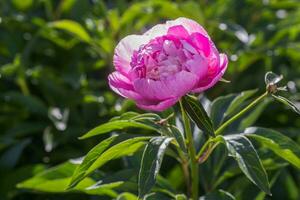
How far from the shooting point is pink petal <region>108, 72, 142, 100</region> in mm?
1150

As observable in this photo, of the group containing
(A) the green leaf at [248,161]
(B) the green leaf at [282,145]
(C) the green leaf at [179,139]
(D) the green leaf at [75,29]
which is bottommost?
(B) the green leaf at [282,145]

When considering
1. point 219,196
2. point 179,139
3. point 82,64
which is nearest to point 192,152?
point 179,139

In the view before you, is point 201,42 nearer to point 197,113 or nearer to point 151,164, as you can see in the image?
point 197,113

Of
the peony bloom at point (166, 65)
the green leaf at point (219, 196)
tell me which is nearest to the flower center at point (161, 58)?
the peony bloom at point (166, 65)

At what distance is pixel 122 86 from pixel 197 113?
138mm

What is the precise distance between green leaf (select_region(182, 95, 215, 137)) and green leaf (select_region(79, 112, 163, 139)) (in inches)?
3.9

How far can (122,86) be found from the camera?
3.86ft

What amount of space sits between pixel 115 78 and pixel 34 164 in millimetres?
790

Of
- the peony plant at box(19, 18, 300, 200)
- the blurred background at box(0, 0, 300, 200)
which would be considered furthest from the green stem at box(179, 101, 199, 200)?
the blurred background at box(0, 0, 300, 200)

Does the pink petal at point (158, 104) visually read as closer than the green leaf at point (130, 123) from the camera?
Yes

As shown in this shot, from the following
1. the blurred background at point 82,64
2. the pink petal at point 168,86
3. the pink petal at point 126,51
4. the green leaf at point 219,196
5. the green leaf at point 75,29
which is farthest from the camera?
the green leaf at point 75,29

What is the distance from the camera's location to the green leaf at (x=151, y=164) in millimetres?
1139

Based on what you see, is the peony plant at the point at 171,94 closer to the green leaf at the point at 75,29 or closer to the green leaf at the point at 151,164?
the green leaf at the point at 151,164

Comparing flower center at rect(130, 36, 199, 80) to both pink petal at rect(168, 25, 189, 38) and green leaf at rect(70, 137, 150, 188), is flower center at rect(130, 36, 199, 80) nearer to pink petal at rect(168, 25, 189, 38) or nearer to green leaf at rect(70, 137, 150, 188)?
pink petal at rect(168, 25, 189, 38)
